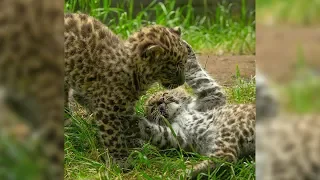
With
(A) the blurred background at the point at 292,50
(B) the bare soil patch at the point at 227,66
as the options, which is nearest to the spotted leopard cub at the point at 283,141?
(A) the blurred background at the point at 292,50

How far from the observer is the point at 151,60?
125 inches

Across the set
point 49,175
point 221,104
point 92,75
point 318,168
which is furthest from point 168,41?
point 49,175

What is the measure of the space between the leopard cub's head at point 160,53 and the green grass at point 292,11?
6.56 feet

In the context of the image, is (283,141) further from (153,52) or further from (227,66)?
(227,66)

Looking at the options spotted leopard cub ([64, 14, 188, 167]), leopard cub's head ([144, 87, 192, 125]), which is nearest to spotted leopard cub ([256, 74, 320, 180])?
spotted leopard cub ([64, 14, 188, 167])

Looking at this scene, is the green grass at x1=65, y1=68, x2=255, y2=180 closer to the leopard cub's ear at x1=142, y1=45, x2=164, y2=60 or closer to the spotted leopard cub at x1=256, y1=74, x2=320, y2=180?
the leopard cub's ear at x1=142, y1=45, x2=164, y2=60

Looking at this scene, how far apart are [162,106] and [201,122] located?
10.8 inches

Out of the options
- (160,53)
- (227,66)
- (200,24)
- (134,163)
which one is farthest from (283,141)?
(200,24)

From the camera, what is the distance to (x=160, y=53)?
124 inches

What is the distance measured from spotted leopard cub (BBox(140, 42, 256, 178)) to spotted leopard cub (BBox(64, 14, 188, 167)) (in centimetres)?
21

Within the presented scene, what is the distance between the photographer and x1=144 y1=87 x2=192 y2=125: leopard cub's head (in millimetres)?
3510

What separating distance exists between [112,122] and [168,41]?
0.52m

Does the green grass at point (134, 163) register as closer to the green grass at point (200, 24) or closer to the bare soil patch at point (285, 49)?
the green grass at point (200, 24)

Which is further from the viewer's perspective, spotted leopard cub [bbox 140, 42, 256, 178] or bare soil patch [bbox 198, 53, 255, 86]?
bare soil patch [bbox 198, 53, 255, 86]
